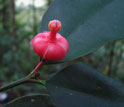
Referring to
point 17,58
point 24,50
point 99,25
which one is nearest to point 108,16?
point 99,25

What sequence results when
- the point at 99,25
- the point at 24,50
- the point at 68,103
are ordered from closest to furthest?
the point at 68,103
the point at 99,25
the point at 24,50

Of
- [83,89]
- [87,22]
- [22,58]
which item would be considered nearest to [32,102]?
[83,89]

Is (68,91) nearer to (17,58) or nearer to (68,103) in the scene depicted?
(68,103)

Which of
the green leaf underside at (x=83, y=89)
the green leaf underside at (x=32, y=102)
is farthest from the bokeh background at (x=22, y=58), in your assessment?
the green leaf underside at (x=83, y=89)

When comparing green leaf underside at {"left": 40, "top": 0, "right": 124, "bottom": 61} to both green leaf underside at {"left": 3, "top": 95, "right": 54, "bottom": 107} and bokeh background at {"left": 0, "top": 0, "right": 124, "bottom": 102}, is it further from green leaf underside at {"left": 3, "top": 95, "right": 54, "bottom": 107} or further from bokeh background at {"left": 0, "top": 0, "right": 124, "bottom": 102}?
bokeh background at {"left": 0, "top": 0, "right": 124, "bottom": 102}

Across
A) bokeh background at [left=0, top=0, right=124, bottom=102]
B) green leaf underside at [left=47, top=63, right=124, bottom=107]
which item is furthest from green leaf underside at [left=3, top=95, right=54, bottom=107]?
bokeh background at [left=0, top=0, right=124, bottom=102]

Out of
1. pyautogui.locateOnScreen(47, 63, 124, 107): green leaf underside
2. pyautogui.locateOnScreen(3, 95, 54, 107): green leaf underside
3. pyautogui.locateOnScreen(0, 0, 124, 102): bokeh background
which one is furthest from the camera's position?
pyautogui.locateOnScreen(0, 0, 124, 102): bokeh background
